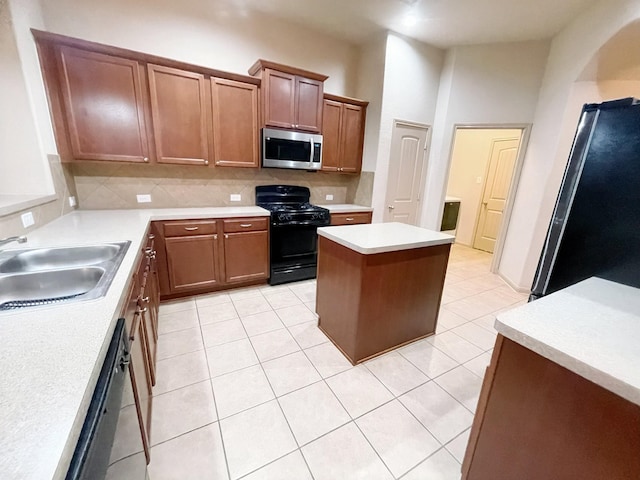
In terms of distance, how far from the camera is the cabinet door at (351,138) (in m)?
3.58

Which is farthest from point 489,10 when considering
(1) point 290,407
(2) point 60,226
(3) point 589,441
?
(2) point 60,226

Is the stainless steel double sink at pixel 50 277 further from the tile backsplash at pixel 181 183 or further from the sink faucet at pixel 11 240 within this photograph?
the tile backsplash at pixel 181 183

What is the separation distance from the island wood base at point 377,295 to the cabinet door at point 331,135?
173 centimetres

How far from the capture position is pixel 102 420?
2.08 ft

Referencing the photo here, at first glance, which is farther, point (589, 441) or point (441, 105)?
point (441, 105)

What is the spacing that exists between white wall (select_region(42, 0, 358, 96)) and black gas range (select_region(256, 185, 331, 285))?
149 centimetres

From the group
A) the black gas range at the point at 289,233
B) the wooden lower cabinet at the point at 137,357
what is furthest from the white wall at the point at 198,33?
the wooden lower cabinet at the point at 137,357

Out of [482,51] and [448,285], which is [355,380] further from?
[482,51]

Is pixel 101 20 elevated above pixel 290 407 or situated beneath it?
elevated above

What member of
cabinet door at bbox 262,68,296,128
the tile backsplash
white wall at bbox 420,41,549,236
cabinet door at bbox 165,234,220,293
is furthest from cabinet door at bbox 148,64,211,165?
white wall at bbox 420,41,549,236

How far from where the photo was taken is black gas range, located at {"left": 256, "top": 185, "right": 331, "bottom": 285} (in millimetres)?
3061

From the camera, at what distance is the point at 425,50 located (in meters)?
3.55

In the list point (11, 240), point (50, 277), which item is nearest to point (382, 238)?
point (50, 277)

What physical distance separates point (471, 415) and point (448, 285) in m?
2.10
